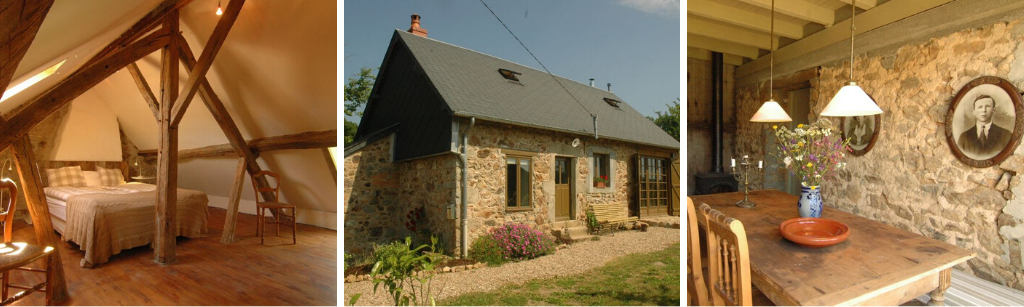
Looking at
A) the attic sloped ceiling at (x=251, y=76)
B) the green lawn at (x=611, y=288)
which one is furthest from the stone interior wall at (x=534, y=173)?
the attic sloped ceiling at (x=251, y=76)

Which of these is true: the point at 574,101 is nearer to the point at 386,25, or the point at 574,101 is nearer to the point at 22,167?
the point at 386,25

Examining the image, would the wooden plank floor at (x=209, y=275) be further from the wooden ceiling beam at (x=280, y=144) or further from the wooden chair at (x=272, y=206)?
the wooden ceiling beam at (x=280, y=144)

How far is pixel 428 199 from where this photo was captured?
5.78ft

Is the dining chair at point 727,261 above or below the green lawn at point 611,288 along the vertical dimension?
above

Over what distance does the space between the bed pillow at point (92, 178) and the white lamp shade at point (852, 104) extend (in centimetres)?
678

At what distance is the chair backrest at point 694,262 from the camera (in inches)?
70.8

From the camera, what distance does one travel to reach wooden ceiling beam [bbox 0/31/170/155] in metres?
2.65

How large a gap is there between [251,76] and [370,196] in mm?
3255

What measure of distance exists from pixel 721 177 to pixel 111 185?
23.6 ft

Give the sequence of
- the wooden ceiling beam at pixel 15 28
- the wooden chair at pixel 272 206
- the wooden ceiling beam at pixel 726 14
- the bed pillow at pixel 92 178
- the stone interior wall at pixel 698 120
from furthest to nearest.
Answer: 1. the stone interior wall at pixel 698 120
2. the bed pillow at pixel 92 178
3. the wooden chair at pixel 272 206
4. the wooden ceiling beam at pixel 726 14
5. the wooden ceiling beam at pixel 15 28

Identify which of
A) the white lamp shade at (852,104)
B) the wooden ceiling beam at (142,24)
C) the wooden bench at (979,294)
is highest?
the wooden ceiling beam at (142,24)

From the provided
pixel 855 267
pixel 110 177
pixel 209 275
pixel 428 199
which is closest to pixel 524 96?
pixel 428 199

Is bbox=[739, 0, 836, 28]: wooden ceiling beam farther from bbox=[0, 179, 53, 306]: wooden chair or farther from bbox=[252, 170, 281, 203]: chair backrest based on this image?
bbox=[0, 179, 53, 306]: wooden chair

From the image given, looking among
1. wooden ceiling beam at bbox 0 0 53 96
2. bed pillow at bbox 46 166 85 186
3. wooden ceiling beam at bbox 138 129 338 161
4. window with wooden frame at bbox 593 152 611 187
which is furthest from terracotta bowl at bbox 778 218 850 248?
bed pillow at bbox 46 166 85 186
